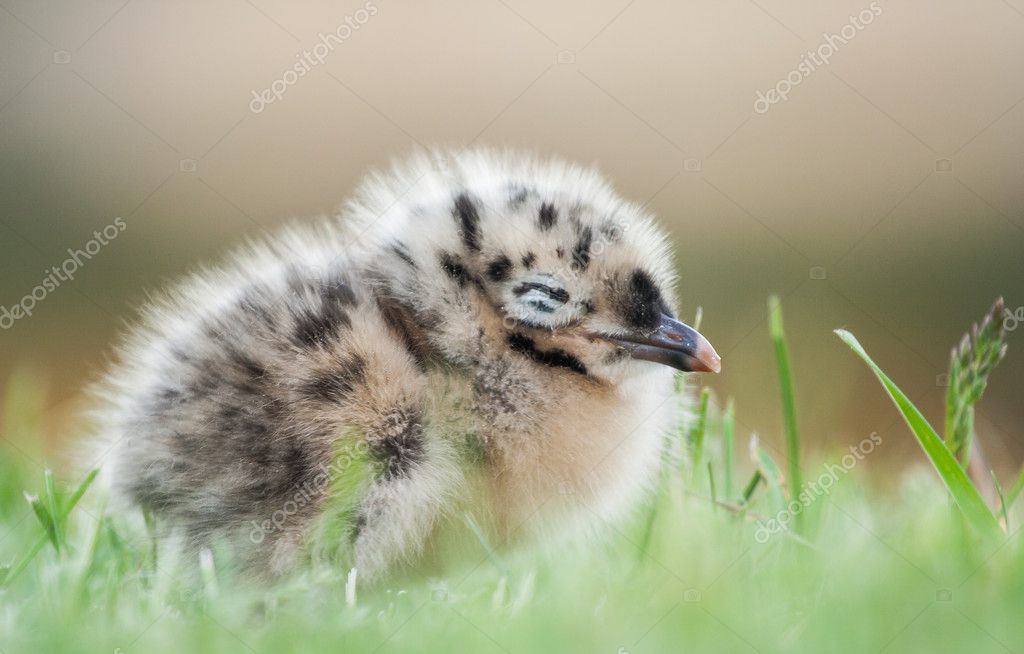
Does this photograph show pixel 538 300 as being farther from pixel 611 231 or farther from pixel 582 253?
pixel 611 231

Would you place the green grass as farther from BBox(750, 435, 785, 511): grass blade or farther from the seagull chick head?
the seagull chick head

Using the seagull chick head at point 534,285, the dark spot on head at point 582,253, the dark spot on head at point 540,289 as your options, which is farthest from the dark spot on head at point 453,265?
the dark spot on head at point 582,253

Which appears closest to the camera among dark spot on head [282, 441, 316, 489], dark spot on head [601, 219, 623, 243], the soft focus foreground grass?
the soft focus foreground grass

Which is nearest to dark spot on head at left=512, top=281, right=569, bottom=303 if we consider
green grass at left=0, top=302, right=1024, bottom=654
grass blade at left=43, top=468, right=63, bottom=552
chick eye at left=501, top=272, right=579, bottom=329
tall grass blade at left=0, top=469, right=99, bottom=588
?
chick eye at left=501, top=272, right=579, bottom=329

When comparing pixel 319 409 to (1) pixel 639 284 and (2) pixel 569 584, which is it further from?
(1) pixel 639 284

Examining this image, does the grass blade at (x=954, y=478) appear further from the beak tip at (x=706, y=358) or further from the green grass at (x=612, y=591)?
the beak tip at (x=706, y=358)

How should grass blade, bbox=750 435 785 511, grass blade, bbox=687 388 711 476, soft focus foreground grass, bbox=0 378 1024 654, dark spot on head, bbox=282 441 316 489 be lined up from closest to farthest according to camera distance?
soft focus foreground grass, bbox=0 378 1024 654 < dark spot on head, bbox=282 441 316 489 < grass blade, bbox=750 435 785 511 < grass blade, bbox=687 388 711 476

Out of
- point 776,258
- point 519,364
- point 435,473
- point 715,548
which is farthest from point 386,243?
point 776,258

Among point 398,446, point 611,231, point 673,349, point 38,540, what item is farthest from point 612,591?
point 38,540
